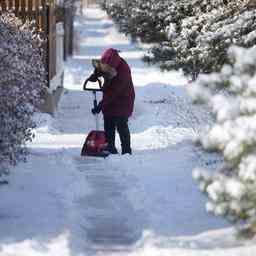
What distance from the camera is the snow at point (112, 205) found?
253 inches

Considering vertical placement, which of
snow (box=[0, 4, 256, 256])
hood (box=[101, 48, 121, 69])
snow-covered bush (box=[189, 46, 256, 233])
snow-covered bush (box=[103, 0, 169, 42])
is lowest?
snow-covered bush (box=[103, 0, 169, 42])

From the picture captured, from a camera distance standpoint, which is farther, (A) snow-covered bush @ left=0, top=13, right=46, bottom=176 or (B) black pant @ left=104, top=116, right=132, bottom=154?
(B) black pant @ left=104, top=116, right=132, bottom=154

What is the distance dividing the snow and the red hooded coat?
0.65 metres

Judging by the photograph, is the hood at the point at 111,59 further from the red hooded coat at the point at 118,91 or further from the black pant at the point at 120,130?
the black pant at the point at 120,130

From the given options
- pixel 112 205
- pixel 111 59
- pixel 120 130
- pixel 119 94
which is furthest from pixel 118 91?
pixel 112 205

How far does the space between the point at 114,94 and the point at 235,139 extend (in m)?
5.97

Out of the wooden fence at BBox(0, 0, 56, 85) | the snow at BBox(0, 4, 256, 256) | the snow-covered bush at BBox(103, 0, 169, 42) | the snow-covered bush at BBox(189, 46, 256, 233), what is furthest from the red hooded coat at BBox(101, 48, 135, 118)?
the snow-covered bush at BBox(103, 0, 169, 42)

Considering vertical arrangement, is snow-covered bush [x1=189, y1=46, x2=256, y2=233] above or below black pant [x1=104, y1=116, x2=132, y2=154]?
above

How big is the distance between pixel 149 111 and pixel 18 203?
987cm

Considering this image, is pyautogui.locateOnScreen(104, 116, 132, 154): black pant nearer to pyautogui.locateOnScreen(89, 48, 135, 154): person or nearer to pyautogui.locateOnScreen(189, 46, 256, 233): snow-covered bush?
pyautogui.locateOnScreen(89, 48, 135, 154): person

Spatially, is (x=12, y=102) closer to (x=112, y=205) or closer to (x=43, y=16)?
(x=112, y=205)

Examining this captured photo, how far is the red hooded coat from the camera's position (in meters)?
11.1

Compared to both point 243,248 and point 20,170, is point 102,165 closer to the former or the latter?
point 20,170

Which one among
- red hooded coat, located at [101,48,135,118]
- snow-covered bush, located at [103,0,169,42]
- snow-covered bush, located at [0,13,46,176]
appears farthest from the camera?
snow-covered bush, located at [103,0,169,42]
